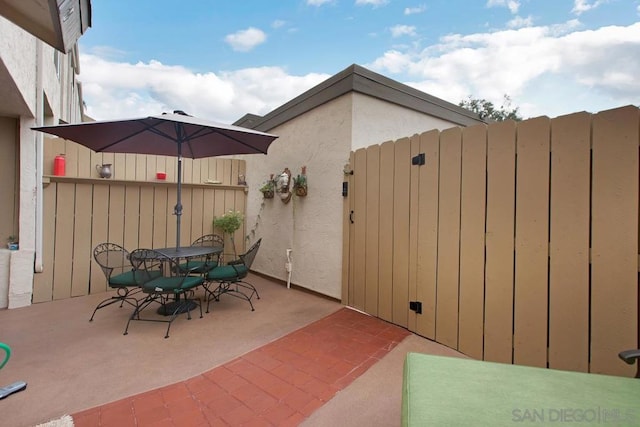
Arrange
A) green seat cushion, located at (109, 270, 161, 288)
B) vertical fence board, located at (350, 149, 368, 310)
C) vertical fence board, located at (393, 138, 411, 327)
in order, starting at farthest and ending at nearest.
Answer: vertical fence board, located at (350, 149, 368, 310)
green seat cushion, located at (109, 270, 161, 288)
vertical fence board, located at (393, 138, 411, 327)

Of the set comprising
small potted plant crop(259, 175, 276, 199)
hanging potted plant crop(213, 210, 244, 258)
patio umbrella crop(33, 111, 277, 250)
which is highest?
patio umbrella crop(33, 111, 277, 250)

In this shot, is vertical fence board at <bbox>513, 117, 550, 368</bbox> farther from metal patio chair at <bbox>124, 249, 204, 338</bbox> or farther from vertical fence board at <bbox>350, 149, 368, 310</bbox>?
metal patio chair at <bbox>124, 249, 204, 338</bbox>

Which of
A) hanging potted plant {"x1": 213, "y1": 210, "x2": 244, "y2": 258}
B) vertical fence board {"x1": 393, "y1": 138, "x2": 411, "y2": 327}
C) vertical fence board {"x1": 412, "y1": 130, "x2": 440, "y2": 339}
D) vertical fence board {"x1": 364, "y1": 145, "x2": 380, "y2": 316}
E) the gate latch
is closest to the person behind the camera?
Result: vertical fence board {"x1": 412, "y1": 130, "x2": 440, "y2": 339}

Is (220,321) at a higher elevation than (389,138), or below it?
below

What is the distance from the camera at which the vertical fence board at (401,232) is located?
2.94 metres

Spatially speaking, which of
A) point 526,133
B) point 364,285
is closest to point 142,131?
point 364,285

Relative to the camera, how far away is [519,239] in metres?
2.11

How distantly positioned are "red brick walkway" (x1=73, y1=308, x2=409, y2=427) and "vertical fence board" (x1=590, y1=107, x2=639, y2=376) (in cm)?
150

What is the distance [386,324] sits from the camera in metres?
3.07

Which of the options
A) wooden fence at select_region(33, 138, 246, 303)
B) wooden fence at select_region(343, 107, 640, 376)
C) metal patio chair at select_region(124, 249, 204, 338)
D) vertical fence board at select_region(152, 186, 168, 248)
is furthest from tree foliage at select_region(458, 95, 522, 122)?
metal patio chair at select_region(124, 249, 204, 338)

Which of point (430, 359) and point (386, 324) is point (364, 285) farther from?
point (430, 359)

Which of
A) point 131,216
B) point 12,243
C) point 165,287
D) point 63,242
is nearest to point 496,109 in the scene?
point 131,216

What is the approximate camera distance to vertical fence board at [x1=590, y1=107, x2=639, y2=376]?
1.64 meters

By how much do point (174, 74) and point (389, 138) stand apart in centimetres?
798
